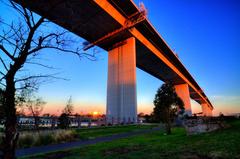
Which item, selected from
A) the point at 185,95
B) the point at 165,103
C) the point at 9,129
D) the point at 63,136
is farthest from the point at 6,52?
the point at 185,95

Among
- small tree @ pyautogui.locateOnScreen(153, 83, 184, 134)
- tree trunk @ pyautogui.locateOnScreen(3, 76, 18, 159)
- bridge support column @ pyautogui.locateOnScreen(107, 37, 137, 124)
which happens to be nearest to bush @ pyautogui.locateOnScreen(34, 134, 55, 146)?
tree trunk @ pyautogui.locateOnScreen(3, 76, 18, 159)

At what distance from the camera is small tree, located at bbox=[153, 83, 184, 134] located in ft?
61.5

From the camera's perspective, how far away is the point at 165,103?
18.9m

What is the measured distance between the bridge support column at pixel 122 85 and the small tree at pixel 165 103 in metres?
17.9

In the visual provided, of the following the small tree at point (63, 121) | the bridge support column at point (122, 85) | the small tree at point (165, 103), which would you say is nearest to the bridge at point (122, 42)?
the bridge support column at point (122, 85)

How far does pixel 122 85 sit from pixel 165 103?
22.5 m

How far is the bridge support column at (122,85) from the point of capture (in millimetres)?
38031

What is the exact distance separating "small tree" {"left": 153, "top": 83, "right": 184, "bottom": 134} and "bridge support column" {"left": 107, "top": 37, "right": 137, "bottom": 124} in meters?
17.9

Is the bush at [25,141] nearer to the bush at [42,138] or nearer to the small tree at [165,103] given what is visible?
the bush at [42,138]

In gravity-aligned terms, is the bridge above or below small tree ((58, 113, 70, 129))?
above

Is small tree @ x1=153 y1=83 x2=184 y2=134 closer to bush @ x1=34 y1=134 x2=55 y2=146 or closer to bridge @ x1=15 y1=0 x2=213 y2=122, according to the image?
bush @ x1=34 y1=134 x2=55 y2=146

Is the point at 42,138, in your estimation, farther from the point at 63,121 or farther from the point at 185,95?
the point at 185,95

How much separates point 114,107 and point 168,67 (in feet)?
88.6

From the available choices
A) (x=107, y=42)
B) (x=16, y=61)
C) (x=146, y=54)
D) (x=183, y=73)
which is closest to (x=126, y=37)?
(x=107, y=42)
